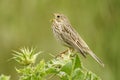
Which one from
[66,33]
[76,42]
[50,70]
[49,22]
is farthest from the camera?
[49,22]

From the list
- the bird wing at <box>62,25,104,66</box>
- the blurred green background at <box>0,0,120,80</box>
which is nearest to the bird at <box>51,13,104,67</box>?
the bird wing at <box>62,25,104,66</box>

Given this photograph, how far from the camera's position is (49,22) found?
8055 mm

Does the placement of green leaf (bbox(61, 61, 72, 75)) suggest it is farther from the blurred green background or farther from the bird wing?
the blurred green background

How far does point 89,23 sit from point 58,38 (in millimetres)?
2989

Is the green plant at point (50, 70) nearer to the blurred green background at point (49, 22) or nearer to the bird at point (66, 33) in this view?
the bird at point (66, 33)

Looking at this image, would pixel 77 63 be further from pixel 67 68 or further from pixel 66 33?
pixel 66 33

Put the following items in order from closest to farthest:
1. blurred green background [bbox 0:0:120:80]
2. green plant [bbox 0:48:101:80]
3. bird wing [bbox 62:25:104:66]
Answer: green plant [bbox 0:48:101:80] → bird wing [bbox 62:25:104:66] → blurred green background [bbox 0:0:120:80]

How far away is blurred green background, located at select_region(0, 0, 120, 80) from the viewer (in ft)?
25.1

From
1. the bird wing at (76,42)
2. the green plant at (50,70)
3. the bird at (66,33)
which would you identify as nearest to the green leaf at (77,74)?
the green plant at (50,70)

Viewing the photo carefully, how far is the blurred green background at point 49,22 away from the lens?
766 centimetres

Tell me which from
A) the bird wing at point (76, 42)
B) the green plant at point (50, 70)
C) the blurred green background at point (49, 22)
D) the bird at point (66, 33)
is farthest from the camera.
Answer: the blurred green background at point (49, 22)

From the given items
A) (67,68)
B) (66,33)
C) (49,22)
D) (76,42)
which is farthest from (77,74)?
(49,22)

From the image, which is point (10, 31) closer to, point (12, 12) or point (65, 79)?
point (12, 12)

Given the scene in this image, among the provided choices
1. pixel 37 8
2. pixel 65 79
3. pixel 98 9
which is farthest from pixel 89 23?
pixel 65 79
